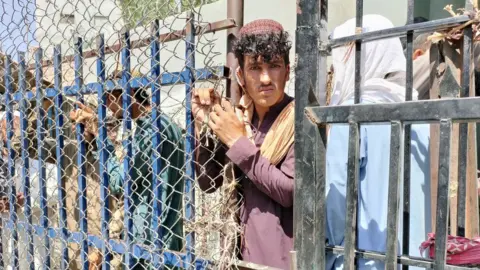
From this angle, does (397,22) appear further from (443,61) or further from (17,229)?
(17,229)

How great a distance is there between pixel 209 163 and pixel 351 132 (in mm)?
687

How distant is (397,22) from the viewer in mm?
4168

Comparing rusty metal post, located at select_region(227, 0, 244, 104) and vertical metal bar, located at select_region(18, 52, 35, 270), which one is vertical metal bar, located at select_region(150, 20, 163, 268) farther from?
vertical metal bar, located at select_region(18, 52, 35, 270)

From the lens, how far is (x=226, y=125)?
1.58m

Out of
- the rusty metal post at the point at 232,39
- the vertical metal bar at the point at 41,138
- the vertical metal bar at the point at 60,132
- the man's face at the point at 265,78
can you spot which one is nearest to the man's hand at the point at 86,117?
the vertical metal bar at the point at 60,132

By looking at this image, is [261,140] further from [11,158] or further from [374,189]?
[11,158]

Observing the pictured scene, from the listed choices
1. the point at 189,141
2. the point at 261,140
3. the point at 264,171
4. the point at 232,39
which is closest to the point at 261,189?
the point at 264,171

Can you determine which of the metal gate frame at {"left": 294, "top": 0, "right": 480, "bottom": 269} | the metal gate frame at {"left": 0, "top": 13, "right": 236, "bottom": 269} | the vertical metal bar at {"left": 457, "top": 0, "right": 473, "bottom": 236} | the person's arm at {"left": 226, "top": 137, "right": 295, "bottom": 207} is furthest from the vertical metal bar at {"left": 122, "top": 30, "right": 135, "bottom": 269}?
the vertical metal bar at {"left": 457, "top": 0, "right": 473, "bottom": 236}

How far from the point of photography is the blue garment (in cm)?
141

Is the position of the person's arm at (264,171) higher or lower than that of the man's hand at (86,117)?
lower

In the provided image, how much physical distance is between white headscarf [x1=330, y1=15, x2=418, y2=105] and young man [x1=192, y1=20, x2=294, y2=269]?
0.19 metres

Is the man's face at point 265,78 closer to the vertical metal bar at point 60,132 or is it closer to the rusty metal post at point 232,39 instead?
the rusty metal post at point 232,39

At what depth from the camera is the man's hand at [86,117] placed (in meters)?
2.16

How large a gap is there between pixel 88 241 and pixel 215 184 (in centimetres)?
74
